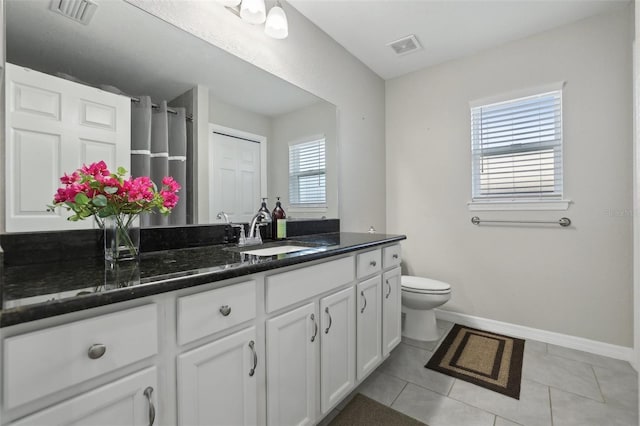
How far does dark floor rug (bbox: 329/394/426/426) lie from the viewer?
145 centimetres

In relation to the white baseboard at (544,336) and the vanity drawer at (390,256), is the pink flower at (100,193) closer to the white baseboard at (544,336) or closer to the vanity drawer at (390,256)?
the vanity drawer at (390,256)

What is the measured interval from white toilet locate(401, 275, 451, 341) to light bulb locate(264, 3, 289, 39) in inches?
78.1

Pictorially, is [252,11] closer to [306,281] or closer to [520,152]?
[306,281]

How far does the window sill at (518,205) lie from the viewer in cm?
225

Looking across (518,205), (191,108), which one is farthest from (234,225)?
(518,205)

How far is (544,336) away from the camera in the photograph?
232 cm

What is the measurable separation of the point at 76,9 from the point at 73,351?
3.97ft

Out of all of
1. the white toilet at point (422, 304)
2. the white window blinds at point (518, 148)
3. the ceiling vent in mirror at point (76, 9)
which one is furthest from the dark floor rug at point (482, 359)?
the ceiling vent in mirror at point (76, 9)

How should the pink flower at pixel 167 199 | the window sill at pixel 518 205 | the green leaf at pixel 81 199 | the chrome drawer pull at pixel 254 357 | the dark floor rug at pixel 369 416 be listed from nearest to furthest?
the green leaf at pixel 81 199 → the chrome drawer pull at pixel 254 357 → the pink flower at pixel 167 199 → the dark floor rug at pixel 369 416 → the window sill at pixel 518 205

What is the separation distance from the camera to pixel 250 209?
5.83 ft

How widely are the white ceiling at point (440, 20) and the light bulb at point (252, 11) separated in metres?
0.45

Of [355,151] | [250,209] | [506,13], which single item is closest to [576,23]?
[506,13]

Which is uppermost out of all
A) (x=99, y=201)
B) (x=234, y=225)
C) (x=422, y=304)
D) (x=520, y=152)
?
(x=520, y=152)

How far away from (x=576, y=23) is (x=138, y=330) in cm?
325
